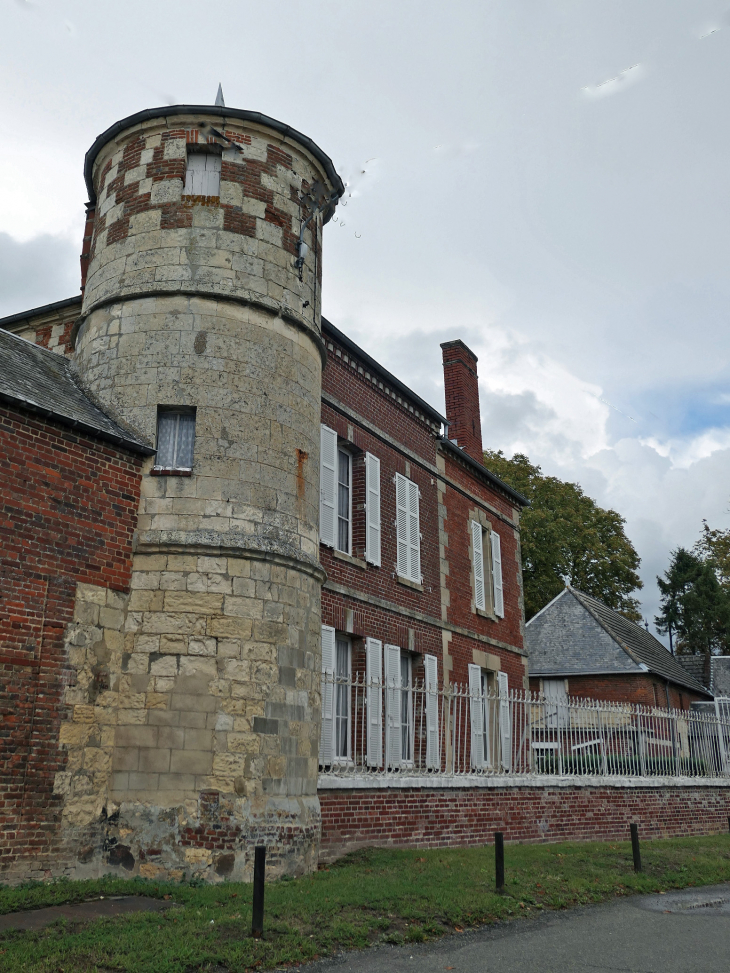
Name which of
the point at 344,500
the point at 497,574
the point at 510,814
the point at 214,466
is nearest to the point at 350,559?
the point at 344,500

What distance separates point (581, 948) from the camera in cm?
690

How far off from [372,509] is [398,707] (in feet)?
10.6

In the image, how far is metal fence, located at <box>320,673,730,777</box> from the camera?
12297 mm

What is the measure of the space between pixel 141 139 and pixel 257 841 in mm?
8702

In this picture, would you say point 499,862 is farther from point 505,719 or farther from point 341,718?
point 505,719

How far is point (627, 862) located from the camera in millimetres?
11258

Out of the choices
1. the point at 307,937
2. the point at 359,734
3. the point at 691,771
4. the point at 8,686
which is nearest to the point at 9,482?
the point at 8,686

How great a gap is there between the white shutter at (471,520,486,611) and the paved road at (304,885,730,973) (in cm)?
947

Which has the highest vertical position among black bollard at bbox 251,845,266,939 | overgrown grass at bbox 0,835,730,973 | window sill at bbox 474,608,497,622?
window sill at bbox 474,608,497,622

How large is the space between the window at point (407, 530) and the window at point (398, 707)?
4.72 feet

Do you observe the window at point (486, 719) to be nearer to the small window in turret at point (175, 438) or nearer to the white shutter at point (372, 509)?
the white shutter at point (372, 509)

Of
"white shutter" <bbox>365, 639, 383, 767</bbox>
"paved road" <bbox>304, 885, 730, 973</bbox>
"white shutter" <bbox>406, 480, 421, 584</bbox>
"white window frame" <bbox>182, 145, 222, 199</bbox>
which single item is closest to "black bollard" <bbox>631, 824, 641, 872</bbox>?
"paved road" <bbox>304, 885, 730, 973</bbox>

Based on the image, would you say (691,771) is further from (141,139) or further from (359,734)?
(141,139)

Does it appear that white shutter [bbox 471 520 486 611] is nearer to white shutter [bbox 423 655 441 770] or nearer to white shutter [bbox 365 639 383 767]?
white shutter [bbox 423 655 441 770]
